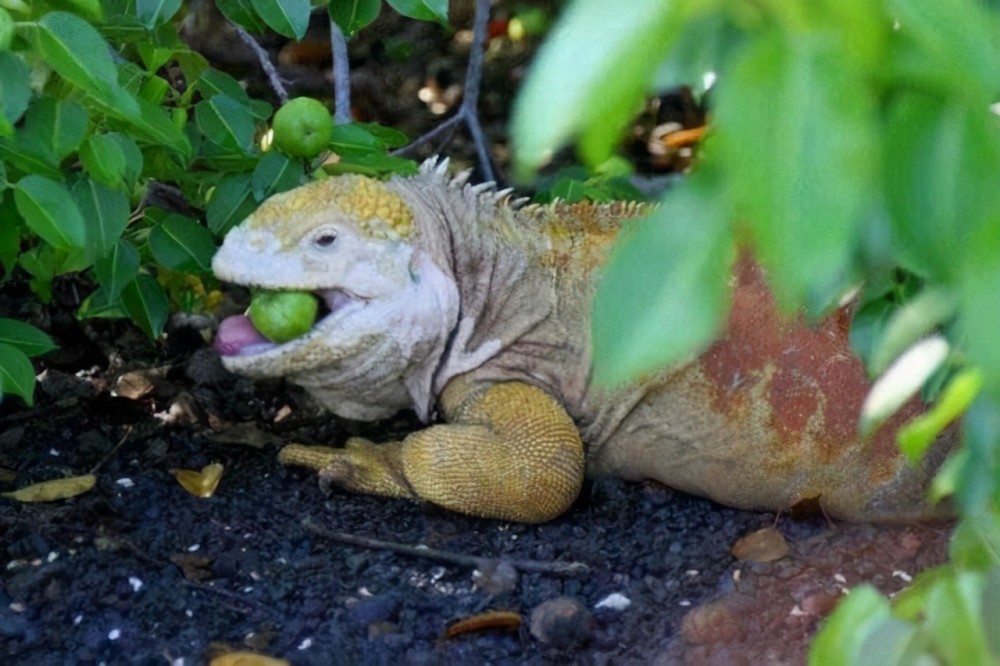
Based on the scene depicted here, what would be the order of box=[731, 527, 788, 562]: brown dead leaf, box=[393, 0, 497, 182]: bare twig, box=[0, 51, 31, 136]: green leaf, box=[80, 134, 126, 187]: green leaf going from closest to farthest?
box=[0, 51, 31, 136]: green leaf, box=[80, 134, 126, 187]: green leaf, box=[731, 527, 788, 562]: brown dead leaf, box=[393, 0, 497, 182]: bare twig

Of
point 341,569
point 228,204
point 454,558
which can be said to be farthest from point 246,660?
point 228,204

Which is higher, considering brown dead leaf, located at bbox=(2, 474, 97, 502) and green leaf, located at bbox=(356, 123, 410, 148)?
green leaf, located at bbox=(356, 123, 410, 148)

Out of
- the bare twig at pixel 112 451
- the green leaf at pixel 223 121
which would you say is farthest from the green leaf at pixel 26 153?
the bare twig at pixel 112 451

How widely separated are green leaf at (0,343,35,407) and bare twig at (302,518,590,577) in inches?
36.3

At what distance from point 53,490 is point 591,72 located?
11.1 feet

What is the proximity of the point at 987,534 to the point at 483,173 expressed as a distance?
15.1 ft

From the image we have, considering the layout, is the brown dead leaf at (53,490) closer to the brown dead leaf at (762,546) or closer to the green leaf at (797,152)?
the brown dead leaf at (762,546)

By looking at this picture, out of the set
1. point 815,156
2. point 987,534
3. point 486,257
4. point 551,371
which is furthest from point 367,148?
point 815,156

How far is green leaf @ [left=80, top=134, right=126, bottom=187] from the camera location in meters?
3.23

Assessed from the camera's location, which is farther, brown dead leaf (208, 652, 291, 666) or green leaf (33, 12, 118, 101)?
brown dead leaf (208, 652, 291, 666)

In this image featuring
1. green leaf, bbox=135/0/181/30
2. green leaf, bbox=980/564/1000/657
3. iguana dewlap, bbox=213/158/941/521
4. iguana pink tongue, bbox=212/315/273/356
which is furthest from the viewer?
iguana pink tongue, bbox=212/315/273/356

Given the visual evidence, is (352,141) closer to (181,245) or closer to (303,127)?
(303,127)

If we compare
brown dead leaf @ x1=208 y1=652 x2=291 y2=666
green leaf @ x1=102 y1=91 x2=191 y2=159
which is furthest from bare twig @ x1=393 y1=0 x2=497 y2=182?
brown dead leaf @ x1=208 y1=652 x2=291 y2=666

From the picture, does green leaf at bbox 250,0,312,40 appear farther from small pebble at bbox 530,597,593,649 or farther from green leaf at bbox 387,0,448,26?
small pebble at bbox 530,597,593,649
